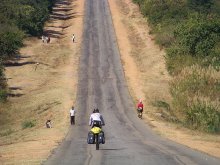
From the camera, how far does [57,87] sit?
44.5 meters

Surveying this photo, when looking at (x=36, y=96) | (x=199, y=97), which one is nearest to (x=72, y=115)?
(x=199, y=97)

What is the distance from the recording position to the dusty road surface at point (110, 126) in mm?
14578

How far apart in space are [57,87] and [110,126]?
1915cm

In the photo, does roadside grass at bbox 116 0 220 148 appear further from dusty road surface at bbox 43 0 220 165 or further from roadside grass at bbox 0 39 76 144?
roadside grass at bbox 0 39 76 144

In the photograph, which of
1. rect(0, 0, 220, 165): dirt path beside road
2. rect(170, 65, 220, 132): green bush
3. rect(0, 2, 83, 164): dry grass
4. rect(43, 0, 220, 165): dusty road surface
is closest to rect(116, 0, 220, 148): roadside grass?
rect(0, 0, 220, 165): dirt path beside road

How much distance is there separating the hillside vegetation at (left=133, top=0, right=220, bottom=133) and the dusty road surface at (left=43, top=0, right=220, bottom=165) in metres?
4.92

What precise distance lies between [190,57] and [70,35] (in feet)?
130

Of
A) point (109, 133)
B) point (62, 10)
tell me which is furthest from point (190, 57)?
point (62, 10)

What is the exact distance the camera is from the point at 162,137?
23.2 m

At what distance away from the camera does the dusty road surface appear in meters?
14.6

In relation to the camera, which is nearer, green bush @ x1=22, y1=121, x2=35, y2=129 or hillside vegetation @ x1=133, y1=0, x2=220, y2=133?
hillside vegetation @ x1=133, y1=0, x2=220, y2=133

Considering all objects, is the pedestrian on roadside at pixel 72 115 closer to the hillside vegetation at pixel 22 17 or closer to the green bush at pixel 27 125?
the green bush at pixel 27 125

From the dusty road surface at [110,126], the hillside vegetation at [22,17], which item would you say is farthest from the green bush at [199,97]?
the hillside vegetation at [22,17]

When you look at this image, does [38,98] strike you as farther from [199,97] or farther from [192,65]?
[199,97]
